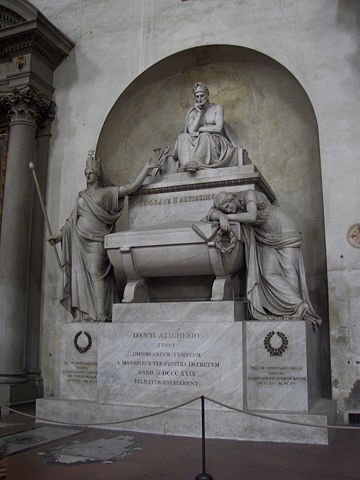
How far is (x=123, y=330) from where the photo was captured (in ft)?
21.3

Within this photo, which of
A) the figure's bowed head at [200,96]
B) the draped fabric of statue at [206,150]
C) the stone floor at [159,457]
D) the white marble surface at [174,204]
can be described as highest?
the figure's bowed head at [200,96]

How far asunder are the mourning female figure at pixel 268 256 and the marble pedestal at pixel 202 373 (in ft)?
0.92

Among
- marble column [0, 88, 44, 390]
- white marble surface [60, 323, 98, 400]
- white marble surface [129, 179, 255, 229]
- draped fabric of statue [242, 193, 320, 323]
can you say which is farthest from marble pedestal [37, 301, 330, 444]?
marble column [0, 88, 44, 390]

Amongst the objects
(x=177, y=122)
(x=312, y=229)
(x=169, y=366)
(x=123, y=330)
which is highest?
(x=177, y=122)

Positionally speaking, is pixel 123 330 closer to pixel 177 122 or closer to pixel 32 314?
pixel 32 314

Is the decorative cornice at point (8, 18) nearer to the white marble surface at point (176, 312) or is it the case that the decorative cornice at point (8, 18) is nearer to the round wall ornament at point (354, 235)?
the white marble surface at point (176, 312)

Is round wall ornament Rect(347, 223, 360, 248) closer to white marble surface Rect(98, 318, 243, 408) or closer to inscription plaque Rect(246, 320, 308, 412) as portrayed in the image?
inscription plaque Rect(246, 320, 308, 412)

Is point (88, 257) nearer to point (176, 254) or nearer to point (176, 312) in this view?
point (176, 254)

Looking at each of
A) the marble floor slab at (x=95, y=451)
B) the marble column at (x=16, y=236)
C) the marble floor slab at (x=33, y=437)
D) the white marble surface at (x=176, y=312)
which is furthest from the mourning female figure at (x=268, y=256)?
the marble column at (x=16, y=236)

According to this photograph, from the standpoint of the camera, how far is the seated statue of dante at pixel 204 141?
750 cm

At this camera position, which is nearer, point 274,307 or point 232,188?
point 274,307

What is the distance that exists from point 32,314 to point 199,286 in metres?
3.34

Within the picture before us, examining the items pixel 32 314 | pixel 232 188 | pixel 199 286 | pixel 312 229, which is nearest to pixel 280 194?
pixel 312 229

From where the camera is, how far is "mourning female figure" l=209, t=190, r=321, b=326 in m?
6.29
